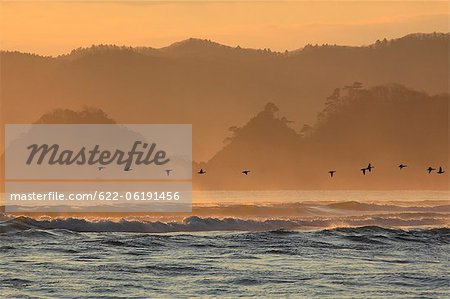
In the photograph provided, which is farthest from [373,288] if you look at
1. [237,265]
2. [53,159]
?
[53,159]

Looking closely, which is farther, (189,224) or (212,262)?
(189,224)

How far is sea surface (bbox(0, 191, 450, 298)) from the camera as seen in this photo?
29.2 metres

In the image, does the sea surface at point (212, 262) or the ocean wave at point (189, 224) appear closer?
the sea surface at point (212, 262)

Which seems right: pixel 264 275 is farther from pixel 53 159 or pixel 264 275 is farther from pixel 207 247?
pixel 53 159

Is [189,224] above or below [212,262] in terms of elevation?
above

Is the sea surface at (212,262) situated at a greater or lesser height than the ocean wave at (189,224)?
lesser

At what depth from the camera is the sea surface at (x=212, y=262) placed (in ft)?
95.9

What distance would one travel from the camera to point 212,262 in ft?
117

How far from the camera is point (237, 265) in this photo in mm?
34594

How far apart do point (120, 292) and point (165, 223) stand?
27.1 m

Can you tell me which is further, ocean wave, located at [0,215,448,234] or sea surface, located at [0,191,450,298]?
ocean wave, located at [0,215,448,234]

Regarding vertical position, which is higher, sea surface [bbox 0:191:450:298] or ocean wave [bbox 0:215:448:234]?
ocean wave [bbox 0:215:448:234]

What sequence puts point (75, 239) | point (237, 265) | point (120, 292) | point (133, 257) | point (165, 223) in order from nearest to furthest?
point (120, 292), point (237, 265), point (133, 257), point (75, 239), point (165, 223)

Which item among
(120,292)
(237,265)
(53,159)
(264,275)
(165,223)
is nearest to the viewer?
(120,292)
